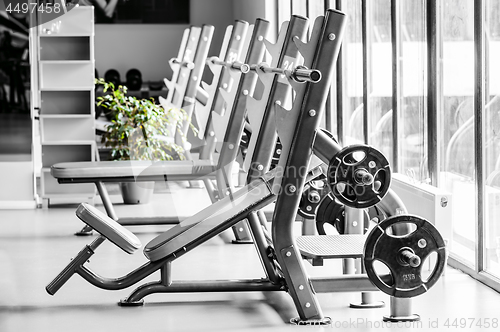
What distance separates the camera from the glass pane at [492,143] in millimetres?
4492

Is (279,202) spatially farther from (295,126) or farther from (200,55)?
(200,55)

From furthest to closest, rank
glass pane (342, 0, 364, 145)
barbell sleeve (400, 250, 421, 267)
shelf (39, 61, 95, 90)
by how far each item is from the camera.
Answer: shelf (39, 61, 95, 90) → glass pane (342, 0, 364, 145) → barbell sleeve (400, 250, 421, 267)

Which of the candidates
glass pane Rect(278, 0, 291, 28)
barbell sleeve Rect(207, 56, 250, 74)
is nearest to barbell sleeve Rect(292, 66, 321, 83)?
barbell sleeve Rect(207, 56, 250, 74)

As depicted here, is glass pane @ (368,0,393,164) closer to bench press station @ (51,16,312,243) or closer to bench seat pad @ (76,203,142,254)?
Answer: bench press station @ (51,16,312,243)

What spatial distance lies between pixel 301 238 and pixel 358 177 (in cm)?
72

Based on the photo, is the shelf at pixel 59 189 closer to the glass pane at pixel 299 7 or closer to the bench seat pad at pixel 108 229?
the glass pane at pixel 299 7

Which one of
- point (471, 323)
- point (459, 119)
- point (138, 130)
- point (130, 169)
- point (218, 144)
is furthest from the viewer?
point (138, 130)

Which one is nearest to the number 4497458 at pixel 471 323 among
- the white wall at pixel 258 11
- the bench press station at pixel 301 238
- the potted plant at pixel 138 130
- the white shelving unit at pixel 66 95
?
the bench press station at pixel 301 238

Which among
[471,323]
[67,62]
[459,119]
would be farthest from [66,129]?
[471,323]

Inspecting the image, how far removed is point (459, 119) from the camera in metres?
5.11

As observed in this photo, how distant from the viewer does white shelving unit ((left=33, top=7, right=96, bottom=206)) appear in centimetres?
764

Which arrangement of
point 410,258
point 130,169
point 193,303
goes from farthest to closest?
point 130,169, point 193,303, point 410,258

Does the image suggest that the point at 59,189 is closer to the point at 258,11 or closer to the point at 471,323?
the point at 258,11

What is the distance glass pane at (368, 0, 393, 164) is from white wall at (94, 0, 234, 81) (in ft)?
22.6
